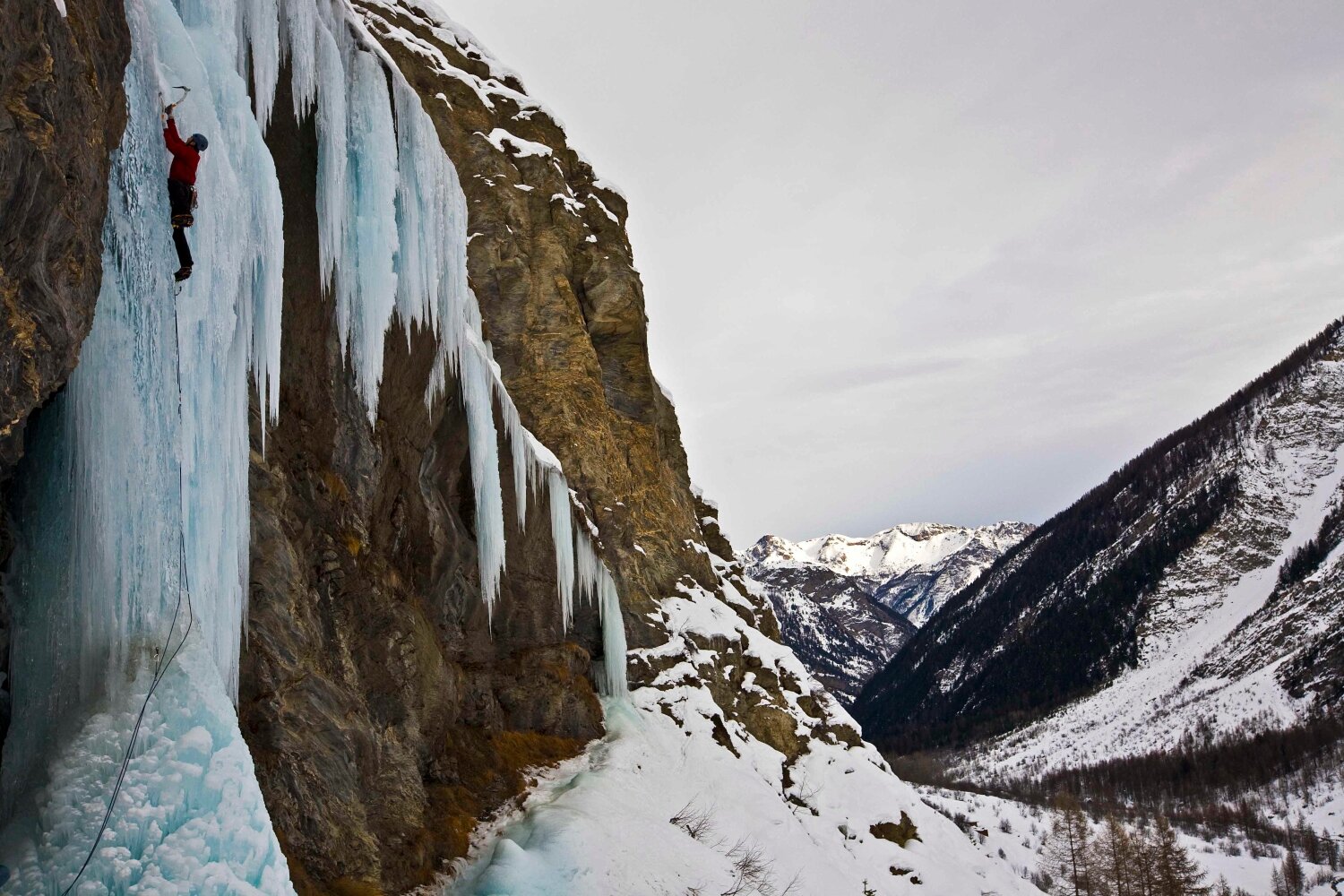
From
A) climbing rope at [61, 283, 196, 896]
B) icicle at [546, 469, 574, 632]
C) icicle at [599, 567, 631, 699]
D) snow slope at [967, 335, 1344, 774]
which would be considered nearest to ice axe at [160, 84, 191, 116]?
climbing rope at [61, 283, 196, 896]

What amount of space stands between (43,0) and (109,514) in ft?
9.13

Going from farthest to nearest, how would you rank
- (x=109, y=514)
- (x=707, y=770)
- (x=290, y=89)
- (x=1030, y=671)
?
(x=1030, y=671)
(x=707, y=770)
(x=290, y=89)
(x=109, y=514)

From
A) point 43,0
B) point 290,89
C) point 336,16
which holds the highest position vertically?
point 336,16

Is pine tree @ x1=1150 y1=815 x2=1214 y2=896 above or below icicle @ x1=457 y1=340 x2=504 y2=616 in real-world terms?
below

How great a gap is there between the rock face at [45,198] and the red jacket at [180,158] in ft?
1.60

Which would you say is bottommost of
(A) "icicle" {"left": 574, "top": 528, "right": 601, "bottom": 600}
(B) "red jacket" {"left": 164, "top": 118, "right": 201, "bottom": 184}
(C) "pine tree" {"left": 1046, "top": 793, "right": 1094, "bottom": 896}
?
(C) "pine tree" {"left": 1046, "top": 793, "right": 1094, "bottom": 896}

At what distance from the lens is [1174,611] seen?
154 m

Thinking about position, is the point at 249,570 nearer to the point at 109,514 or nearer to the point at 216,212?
the point at 109,514

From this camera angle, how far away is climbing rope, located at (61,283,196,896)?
444 centimetres

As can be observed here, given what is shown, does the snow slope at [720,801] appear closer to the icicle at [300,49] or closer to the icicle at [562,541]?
the icicle at [562,541]

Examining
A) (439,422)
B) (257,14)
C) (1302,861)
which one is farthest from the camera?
(1302,861)

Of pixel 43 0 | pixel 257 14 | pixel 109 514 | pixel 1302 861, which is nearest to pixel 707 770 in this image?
pixel 109 514

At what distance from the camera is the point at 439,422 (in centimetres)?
1177

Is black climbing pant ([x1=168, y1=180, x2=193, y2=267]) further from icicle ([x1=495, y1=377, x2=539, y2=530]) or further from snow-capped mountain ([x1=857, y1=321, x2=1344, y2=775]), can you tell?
snow-capped mountain ([x1=857, y1=321, x2=1344, y2=775])
